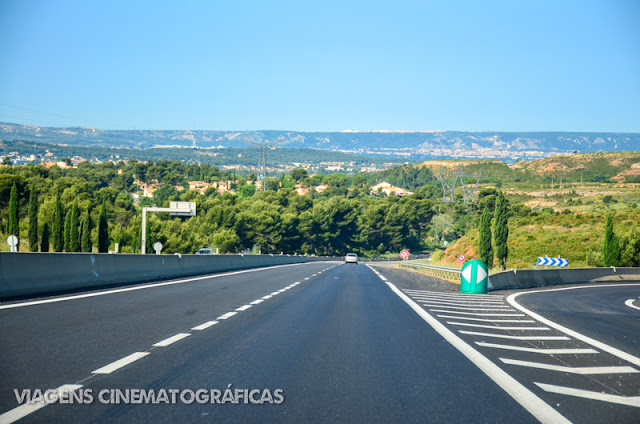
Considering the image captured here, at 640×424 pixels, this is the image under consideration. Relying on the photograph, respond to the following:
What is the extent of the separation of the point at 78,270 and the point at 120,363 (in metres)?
11.0

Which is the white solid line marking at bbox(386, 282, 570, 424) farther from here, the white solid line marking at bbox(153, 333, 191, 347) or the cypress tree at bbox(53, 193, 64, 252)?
the cypress tree at bbox(53, 193, 64, 252)

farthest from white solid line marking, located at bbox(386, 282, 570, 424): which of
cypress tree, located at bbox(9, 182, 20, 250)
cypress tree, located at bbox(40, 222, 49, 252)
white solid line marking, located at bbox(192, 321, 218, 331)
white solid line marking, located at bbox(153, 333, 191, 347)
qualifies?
cypress tree, located at bbox(9, 182, 20, 250)

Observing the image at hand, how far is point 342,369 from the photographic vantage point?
7434 millimetres

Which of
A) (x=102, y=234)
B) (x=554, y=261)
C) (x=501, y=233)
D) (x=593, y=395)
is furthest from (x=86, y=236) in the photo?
(x=593, y=395)

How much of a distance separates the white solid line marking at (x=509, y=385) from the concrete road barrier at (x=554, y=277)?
49.8 ft

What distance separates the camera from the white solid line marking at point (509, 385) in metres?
5.60

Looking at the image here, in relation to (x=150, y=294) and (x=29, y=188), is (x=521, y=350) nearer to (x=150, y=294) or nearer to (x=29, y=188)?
(x=150, y=294)

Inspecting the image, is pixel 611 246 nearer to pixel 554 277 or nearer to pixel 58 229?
pixel 554 277

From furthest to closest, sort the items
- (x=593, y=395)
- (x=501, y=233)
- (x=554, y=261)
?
(x=501, y=233) < (x=554, y=261) < (x=593, y=395)

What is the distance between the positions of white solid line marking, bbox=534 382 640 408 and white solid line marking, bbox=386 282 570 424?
28cm

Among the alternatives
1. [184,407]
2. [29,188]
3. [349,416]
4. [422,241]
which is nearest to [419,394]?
[349,416]

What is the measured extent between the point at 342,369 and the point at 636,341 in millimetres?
6071

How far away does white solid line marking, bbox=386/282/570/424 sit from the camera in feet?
18.4

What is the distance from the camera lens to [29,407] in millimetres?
5285
